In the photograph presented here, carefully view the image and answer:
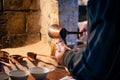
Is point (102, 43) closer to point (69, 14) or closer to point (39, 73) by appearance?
point (39, 73)

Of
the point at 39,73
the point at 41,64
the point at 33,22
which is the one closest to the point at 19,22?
the point at 33,22

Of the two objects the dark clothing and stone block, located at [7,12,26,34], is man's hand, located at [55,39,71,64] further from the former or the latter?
stone block, located at [7,12,26,34]

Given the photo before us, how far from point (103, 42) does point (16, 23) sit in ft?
7.97

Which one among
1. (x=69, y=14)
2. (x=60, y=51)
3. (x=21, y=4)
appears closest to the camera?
(x=60, y=51)

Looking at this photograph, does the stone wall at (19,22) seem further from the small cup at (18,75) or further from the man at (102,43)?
the man at (102,43)

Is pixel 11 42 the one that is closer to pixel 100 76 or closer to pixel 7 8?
pixel 7 8

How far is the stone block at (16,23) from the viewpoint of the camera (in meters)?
3.26

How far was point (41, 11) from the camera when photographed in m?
3.33

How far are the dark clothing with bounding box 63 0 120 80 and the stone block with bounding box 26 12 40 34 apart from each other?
2355mm

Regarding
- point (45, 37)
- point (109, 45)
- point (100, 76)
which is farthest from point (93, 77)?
point (45, 37)

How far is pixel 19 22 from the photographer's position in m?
3.31

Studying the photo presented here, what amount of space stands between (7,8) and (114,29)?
2.41 metres

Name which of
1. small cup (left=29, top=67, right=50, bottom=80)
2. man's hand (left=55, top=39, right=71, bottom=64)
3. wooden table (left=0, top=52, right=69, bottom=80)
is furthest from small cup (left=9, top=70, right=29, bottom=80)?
man's hand (left=55, top=39, right=71, bottom=64)

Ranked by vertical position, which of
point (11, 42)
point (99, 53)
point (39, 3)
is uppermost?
point (39, 3)
